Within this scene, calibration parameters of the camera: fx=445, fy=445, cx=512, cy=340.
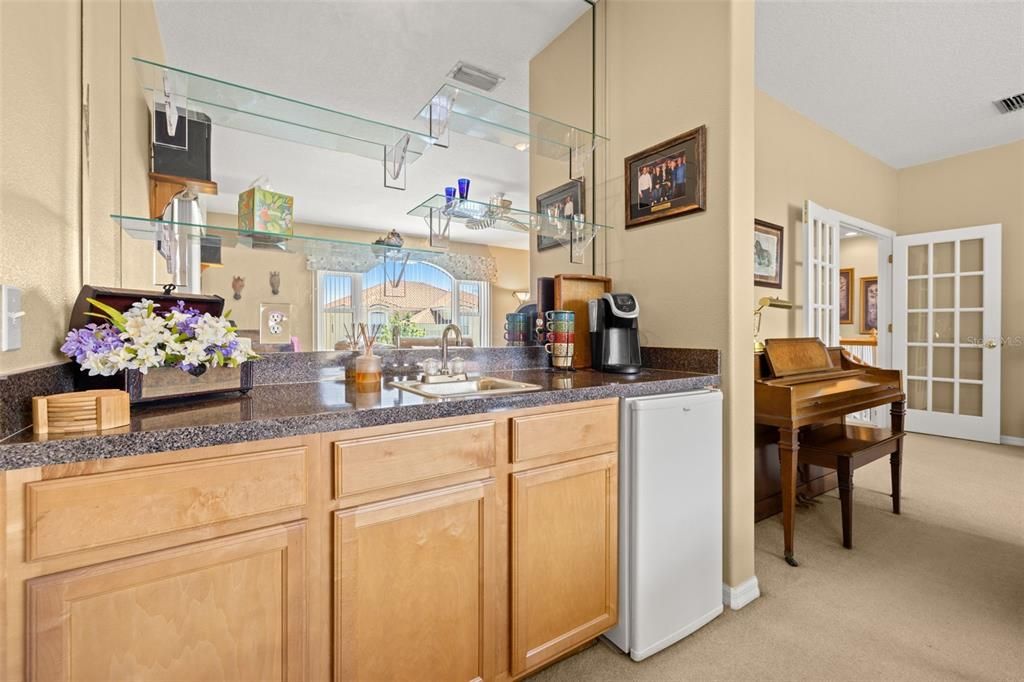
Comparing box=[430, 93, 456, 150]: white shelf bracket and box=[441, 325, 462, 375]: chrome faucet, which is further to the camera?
box=[430, 93, 456, 150]: white shelf bracket

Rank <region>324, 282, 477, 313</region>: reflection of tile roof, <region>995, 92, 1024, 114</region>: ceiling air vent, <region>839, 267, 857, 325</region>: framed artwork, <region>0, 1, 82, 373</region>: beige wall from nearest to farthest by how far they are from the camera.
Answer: <region>0, 1, 82, 373</region>: beige wall
<region>324, 282, 477, 313</region>: reflection of tile roof
<region>995, 92, 1024, 114</region>: ceiling air vent
<region>839, 267, 857, 325</region>: framed artwork

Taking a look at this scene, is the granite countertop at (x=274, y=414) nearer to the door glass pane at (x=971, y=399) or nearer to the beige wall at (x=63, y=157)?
the beige wall at (x=63, y=157)

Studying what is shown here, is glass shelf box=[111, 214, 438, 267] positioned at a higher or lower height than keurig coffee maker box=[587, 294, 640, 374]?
higher

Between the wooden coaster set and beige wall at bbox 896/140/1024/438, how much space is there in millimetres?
6692

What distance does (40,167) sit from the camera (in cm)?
101

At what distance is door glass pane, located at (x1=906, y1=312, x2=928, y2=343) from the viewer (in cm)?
489

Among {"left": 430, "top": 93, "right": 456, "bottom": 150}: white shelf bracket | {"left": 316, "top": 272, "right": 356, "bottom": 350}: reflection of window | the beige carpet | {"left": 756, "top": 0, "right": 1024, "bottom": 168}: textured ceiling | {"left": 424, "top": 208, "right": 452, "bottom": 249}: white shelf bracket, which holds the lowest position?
the beige carpet

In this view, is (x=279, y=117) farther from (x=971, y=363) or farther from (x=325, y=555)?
(x=971, y=363)

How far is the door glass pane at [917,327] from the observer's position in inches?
193

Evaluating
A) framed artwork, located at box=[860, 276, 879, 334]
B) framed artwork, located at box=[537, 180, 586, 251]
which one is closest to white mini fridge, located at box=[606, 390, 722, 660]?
framed artwork, located at box=[537, 180, 586, 251]

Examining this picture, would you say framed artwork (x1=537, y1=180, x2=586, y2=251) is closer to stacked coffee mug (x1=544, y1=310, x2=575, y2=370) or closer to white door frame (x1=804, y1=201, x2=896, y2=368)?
stacked coffee mug (x1=544, y1=310, x2=575, y2=370)

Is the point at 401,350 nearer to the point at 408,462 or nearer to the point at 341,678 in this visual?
the point at 408,462

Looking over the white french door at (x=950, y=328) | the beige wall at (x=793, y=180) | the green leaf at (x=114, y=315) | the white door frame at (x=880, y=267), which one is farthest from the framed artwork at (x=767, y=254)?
the green leaf at (x=114, y=315)

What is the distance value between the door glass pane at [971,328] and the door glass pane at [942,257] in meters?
0.51
